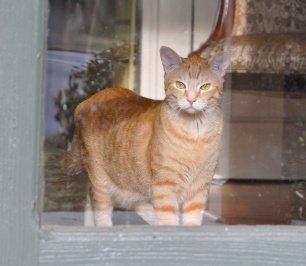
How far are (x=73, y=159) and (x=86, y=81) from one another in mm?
216

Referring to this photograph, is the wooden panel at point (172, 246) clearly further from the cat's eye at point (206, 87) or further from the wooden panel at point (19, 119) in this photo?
the cat's eye at point (206, 87)

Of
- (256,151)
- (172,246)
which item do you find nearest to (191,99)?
(172,246)

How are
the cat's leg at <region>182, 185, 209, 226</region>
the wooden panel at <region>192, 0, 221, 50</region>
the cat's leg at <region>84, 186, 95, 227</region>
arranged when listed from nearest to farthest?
1. the cat's leg at <region>84, 186, 95, 227</region>
2. the cat's leg at <region>182, 185, 209, 226</region>
3. the wooden panel at <region>192, 0, 221, 50</region>

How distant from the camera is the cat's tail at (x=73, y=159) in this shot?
1.58 metres

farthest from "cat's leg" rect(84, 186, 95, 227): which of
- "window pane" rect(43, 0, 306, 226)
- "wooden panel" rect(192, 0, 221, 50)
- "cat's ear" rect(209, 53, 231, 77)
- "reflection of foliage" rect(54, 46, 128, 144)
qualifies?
"wooden panel" rect(192, 0, 221, 50)

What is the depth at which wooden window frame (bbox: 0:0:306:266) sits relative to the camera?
1.11 m

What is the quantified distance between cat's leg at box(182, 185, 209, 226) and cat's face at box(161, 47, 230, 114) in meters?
0.21

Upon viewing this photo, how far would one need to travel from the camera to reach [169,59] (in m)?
2.03

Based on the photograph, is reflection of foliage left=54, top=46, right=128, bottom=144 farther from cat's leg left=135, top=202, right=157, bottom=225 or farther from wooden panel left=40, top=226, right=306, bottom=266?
wooden panel left=40, top=226, right=306, bottom=266

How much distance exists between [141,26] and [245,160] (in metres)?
1.03

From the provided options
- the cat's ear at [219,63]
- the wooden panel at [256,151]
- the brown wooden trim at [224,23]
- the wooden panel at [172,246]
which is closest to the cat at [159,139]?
the cat's ear at [219,63]

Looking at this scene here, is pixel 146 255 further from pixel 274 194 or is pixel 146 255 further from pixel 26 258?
pixel 274 194

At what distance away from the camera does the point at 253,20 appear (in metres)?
2.62

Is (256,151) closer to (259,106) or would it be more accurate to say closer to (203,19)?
(259,106)
